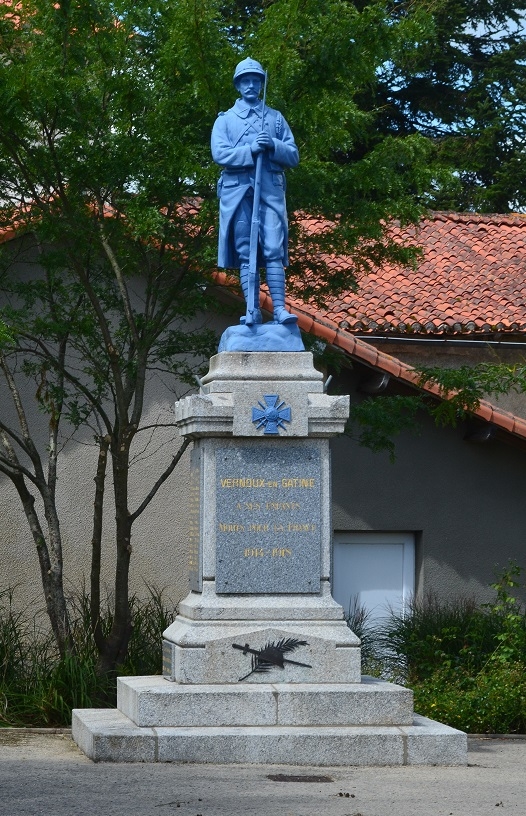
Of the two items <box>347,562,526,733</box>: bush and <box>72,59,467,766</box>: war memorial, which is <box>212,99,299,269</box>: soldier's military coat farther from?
<box>347,562,526,733</box>: bush

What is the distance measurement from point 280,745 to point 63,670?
A: 3.18 m

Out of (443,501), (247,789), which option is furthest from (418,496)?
(247,789)

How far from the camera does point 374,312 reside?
56.7 ft

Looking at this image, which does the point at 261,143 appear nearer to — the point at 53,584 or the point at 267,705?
the point at 267,705

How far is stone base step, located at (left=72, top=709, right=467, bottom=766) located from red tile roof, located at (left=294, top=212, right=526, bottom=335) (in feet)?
25.5

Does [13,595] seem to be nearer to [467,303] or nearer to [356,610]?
[356,610]

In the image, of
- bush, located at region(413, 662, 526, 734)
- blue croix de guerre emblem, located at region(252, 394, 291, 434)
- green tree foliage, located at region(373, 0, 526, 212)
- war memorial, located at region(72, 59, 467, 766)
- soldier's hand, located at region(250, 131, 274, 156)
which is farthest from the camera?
green tree foliage, located at region(373, 0, 526, 212)

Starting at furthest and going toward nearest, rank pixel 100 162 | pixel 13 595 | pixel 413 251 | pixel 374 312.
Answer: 1. pixel 374 312
2. pixel 13 595
3. pixel 413 251
4. pixel 100 162

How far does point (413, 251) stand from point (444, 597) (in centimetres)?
492

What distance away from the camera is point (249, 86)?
9.85 m

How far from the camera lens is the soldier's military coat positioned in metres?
9.72

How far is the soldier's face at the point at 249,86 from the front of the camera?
9.84 meters

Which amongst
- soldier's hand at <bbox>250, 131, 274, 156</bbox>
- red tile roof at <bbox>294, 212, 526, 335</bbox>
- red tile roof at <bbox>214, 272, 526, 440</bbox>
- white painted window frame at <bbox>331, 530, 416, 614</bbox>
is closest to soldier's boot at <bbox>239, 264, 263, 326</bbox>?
soldier's hand at <bbox>250, 131, 274, 156</bbox>

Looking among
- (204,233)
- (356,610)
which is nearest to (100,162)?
(204,233)
